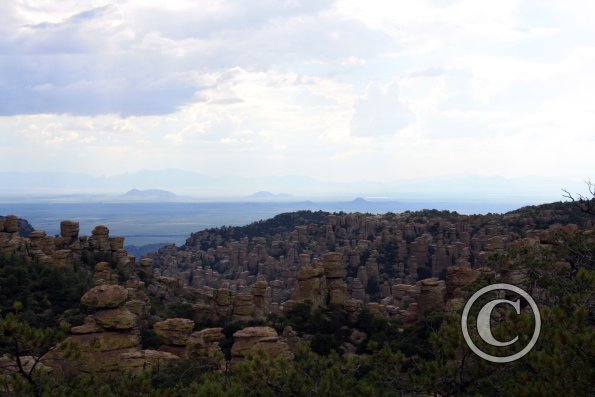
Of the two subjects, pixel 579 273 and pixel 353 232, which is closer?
pixel 579 273

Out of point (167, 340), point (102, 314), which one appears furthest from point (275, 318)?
point (102, 314)

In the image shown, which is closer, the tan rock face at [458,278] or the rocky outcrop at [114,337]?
the rocky outcrop at [114,337]

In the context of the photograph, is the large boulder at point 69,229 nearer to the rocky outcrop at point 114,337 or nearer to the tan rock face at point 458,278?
the rocky outcrop at point 114,337

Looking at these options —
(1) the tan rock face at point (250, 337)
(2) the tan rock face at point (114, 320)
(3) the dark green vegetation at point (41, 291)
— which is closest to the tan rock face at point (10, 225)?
(3) the dark green vegetation at point (41, 291)

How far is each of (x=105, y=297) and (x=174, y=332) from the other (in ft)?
14.5

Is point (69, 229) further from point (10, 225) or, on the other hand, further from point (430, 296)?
point (430, 296)

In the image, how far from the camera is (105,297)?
1093 inches

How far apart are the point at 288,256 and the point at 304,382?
247ft

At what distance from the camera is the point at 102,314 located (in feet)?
89.5

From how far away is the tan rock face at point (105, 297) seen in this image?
27641 millimetres

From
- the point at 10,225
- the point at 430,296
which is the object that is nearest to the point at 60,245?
the point at 10,225

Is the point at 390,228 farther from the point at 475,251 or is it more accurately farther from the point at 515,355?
the point at 515,355

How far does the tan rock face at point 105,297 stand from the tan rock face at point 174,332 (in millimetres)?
3063

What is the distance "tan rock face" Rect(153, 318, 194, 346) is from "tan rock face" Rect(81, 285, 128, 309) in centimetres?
306
